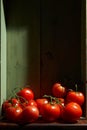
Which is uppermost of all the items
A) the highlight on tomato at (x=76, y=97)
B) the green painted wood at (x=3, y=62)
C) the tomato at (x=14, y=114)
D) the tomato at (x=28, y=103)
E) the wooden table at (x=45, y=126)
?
the green painted wood at (x=3, y=62)

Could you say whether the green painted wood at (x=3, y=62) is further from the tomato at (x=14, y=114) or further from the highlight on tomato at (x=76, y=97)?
the highlight on tomato at (x=76, y=97)

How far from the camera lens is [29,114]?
1.18 m

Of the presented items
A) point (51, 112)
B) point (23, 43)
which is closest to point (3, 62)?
point (23, 43)

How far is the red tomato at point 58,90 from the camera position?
52.7 inches

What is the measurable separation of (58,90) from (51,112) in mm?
169

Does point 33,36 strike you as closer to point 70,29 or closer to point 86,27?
point 70,29

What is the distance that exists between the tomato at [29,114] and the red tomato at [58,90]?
0.60 feet

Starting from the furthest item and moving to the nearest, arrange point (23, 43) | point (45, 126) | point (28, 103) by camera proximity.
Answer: point (23, 43)
point (28, 103)
point (45, 126)

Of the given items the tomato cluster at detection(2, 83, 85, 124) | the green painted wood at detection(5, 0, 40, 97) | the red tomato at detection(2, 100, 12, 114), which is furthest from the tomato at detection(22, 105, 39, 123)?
the green painted wood at detection(5, 0, 40, 97)

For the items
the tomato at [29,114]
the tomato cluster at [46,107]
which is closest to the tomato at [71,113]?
the tomato cluster at [46,107]

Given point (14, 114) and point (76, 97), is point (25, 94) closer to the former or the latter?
point (14, 114)

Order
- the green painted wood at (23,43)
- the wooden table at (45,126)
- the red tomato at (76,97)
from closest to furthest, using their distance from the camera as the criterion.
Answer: the wooden table at (45,126)
the red tomato at (76,97)
the green painted wood at (23,43)

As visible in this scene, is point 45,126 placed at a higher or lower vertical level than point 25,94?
lower

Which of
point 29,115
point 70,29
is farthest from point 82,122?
point 70,29
